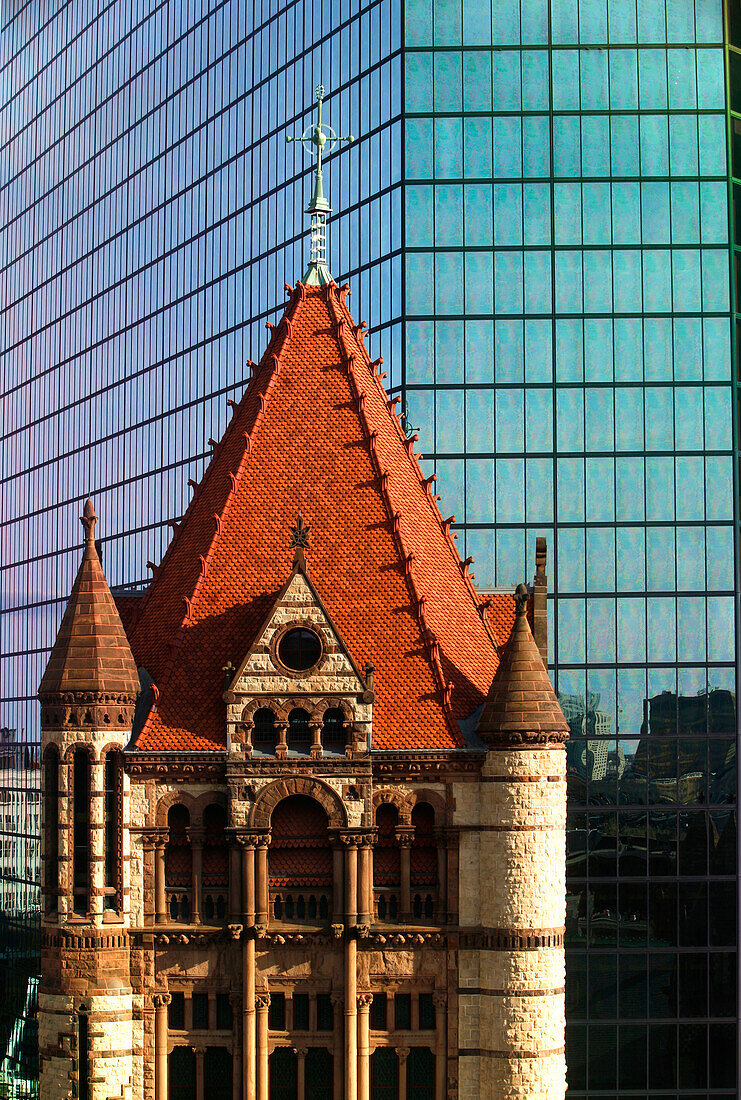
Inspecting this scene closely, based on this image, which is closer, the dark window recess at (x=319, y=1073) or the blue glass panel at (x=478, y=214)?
the dark window recess at (x=319, y=1073)

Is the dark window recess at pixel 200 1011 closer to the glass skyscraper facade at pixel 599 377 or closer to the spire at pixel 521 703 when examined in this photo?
the spire at pixel 521 703

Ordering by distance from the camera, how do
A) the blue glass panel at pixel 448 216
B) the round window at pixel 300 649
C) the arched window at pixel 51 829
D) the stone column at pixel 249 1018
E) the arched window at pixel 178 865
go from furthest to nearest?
1. the blue glass panel at pixel 448 216
2. the arched window at pixel 51 829
3. the arched window at pixel 178 865
4. the round window at pixel 300 649
5. the stone column at pixel 249 1018

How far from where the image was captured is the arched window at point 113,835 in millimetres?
46094

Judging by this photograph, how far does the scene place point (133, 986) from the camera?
151 feet

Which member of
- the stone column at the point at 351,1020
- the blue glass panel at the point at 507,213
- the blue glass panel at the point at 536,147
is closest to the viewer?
the stone column at the point at 351,1020

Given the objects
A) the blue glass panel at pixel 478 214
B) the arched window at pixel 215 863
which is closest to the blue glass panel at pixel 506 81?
the blue glass panel at pixel 478 214

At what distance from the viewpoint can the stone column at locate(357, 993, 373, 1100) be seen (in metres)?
45.4

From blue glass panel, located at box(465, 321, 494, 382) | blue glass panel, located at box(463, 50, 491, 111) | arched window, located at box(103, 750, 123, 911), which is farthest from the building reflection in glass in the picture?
arched window, located at box(103, 750, 123, 911)

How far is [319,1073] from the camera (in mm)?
45812

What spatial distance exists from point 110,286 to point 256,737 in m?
76.8

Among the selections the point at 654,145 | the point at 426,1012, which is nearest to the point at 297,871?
the point at 426,1012

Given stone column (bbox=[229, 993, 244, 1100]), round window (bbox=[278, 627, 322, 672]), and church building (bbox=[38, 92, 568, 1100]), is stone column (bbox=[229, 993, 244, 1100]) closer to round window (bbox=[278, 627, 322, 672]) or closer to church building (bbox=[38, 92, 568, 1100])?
church building (bbox=[38, 92, 568, 1100])

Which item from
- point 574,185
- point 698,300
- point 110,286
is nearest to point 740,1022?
point 698,300

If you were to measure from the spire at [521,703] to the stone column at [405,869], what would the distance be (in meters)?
2.98
